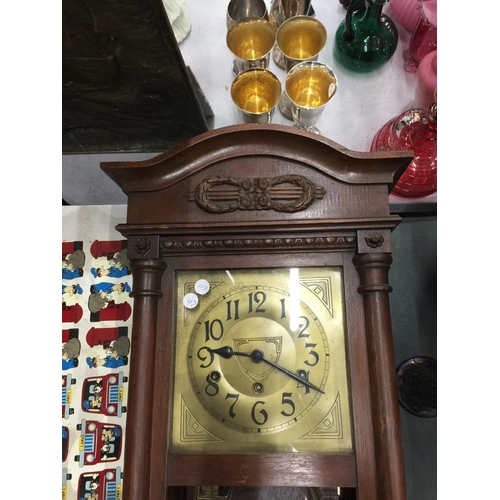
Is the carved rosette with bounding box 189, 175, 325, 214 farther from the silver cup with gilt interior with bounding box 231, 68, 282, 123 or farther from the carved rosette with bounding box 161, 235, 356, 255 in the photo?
the silver cup with gilt interior with bounding box 231, 68, 282, 123

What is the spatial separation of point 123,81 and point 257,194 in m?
0.36

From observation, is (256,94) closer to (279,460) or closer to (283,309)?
(283,309)

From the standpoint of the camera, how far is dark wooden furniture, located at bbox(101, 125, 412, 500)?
0.68 metres

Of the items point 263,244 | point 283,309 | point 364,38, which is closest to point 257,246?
point 263,244

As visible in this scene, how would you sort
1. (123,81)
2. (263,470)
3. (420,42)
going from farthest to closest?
(420,42)
(123,81)
(263,470)

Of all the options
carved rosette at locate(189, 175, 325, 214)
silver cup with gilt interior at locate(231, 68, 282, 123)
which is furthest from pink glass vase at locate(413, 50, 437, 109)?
carved rosette at locate(189, 175, 325, 214)

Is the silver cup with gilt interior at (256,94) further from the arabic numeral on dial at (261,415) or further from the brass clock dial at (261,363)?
the arabic numeral on dial at (261,415)

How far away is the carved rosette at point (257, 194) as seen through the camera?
0.75 metres

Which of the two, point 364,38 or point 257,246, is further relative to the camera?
point 364,38

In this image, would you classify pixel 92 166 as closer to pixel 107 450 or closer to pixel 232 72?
pixel 232 72

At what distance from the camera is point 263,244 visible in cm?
75

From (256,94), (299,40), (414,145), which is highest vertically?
(299,40)

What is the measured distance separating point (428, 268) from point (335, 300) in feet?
1.38
